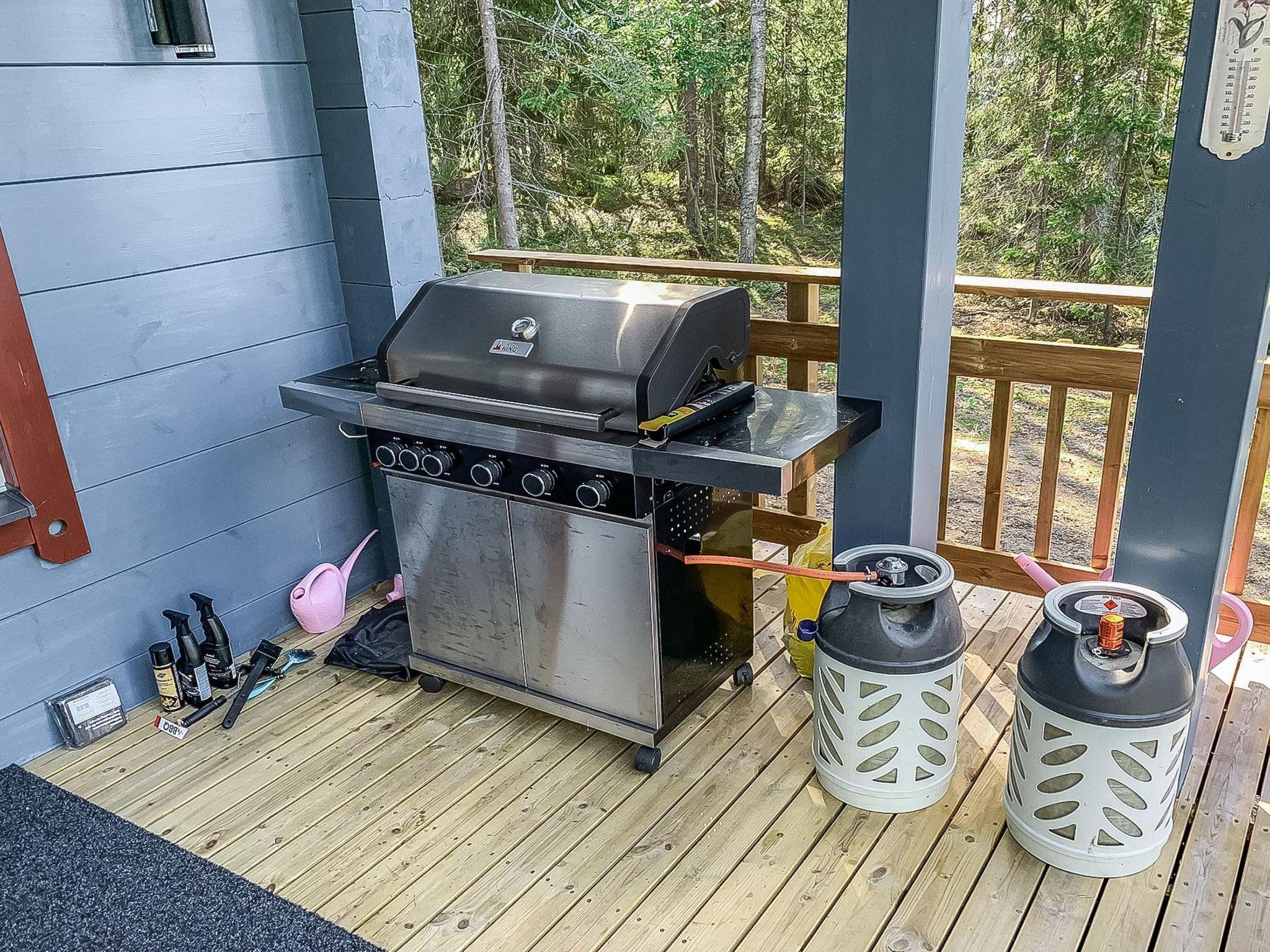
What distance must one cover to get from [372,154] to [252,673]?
1.53 metres

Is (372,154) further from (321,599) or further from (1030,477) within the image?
(1030,477)

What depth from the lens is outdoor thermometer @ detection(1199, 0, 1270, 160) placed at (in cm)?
167

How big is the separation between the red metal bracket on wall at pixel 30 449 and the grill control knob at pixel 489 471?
3.46 feet

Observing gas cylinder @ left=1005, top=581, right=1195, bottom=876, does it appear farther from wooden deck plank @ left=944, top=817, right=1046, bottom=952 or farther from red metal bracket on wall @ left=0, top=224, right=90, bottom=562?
red metal bracket on wall @ left=0, top=224, right=90, bottom=562

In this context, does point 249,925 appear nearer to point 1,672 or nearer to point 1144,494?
point 1,672

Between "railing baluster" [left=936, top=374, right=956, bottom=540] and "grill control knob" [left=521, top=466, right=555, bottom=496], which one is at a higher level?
"grill control knob" [left=521, top=466, right=555, bottom=496]

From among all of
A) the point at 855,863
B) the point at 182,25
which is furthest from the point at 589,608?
the point at 182,25

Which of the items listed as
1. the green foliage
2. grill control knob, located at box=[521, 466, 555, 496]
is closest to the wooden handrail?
grill control knob, located at box=[521, 466, 555, 496]

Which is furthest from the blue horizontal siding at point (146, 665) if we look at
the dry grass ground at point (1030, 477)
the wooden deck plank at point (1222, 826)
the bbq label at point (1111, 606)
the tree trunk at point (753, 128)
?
the tree trunk at point (753, 128)

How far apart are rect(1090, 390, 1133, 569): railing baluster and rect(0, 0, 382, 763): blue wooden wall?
2.31 m

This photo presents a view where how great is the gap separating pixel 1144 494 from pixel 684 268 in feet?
5.60

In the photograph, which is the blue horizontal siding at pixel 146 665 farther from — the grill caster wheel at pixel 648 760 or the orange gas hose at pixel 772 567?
the orange gas hose at pixel 772 567

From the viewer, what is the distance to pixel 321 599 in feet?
10.00

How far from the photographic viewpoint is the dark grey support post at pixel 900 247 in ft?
6.55
